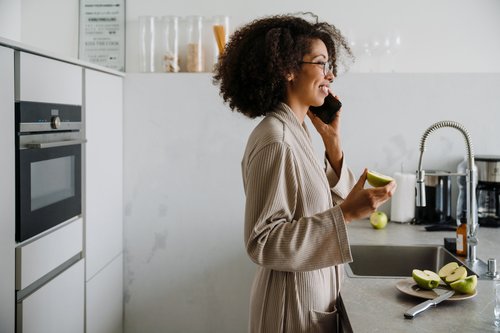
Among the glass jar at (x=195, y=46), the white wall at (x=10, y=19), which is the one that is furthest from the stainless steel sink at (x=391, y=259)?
the white wall at (x=10, y=19)

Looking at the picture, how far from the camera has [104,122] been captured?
2646mm

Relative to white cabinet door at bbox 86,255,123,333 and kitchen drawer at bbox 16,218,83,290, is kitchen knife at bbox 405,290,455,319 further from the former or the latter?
white cabinet door at bbox 86,255,123,333

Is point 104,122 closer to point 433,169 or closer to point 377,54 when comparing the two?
point 377,54

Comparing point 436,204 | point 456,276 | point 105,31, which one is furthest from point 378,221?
point 105,31

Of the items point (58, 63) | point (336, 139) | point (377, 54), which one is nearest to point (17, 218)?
point (58, 63)

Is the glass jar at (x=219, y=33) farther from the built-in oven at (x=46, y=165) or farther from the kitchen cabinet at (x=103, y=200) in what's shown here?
the built-in oven at (x=46, y=165)

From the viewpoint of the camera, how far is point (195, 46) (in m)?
2.90

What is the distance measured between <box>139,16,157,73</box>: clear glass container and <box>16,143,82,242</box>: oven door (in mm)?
772

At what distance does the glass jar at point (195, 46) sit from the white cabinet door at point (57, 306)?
45.0 inches

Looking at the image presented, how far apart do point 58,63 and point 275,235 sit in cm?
119

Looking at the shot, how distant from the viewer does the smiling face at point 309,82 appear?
→ 1.65 m

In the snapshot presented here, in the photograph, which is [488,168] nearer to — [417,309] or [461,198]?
[461,198]

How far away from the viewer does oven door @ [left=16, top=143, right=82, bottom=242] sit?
184 cm

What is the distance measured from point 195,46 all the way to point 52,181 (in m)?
1.14
